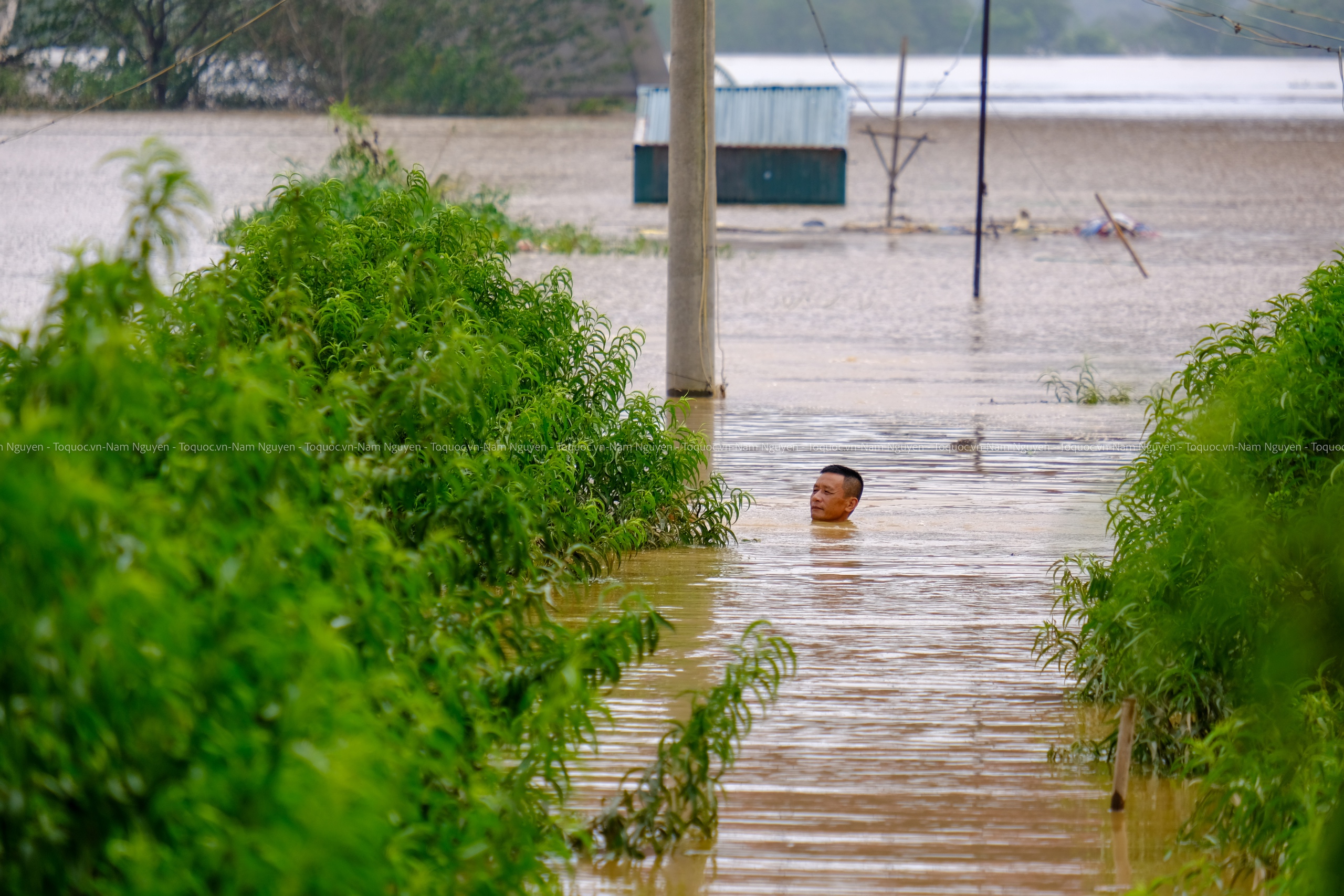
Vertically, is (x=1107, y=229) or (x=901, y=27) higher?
(x=901, y=27)

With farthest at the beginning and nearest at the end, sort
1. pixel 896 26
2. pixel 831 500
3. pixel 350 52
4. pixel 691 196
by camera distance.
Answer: pixel 896 26 → pixel 350 52 → pixel 691 196 → pixel 831 500

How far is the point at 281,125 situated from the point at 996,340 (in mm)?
36539

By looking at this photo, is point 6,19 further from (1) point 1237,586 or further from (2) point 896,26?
(2) point 896,26

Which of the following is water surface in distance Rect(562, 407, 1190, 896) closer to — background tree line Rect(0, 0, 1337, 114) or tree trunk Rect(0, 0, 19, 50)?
tree trunk Rect(0, 0, 19, 50)

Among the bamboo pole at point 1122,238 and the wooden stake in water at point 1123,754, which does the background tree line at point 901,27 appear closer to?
the bamboo pole at point 1122,238

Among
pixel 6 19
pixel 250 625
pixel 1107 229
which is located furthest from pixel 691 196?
pixel 1107 229

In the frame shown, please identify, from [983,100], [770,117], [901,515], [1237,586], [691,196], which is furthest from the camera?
[770,117]

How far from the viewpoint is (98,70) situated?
3672cm

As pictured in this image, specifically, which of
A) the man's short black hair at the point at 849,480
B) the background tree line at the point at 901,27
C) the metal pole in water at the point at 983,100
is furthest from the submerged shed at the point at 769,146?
the background tree line at the point at 901,27

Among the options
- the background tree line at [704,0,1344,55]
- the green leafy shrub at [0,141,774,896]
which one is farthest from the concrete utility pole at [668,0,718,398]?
the background tree line at [704,0,1344,55]

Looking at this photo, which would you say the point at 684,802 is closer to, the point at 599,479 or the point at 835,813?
the point at 835,813

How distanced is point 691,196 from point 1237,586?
7.23 m

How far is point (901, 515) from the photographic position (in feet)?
27.3

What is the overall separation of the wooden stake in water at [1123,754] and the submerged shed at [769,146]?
89.8ft
